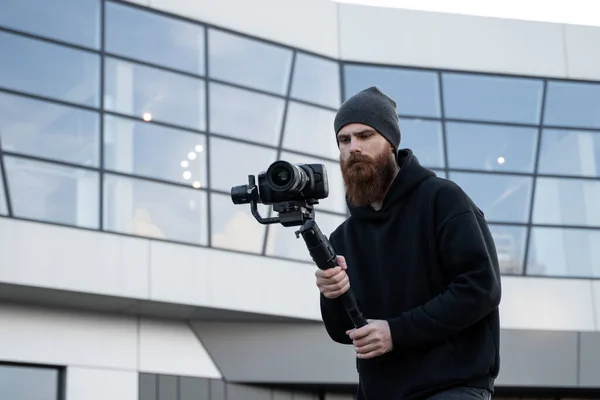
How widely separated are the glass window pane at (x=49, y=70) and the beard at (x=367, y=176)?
13.4 meters

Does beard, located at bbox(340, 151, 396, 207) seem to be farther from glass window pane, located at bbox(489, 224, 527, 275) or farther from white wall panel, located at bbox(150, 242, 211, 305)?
glass window pane, located at bbox(489, 224, 527, 275)

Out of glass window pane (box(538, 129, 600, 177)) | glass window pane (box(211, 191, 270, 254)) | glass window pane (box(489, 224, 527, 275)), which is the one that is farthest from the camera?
glass window pane (box(538, 129, 600, 177))

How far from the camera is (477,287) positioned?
3902 mm

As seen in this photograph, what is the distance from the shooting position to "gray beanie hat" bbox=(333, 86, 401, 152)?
163 inches

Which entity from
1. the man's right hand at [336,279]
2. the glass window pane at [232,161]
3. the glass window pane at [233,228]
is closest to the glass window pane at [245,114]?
the glass window pane at [232,161]

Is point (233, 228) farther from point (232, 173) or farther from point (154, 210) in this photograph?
point (154, 210)

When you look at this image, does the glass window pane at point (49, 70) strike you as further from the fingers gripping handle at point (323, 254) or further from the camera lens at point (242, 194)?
the fingers gripping handle at point (323, 254)

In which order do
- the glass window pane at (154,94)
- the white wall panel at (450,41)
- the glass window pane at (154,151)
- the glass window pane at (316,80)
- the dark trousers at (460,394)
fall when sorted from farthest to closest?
the white wall panel at (450,41), the glass window pane at (316,80), the glass window pane at (154,94), the glass window pane at (154,151), the dark trousers at (460,394)

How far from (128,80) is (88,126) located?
1.11 metres

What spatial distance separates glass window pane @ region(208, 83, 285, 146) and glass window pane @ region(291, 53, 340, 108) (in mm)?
561

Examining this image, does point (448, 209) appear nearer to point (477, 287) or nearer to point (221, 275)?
point (477, 287)

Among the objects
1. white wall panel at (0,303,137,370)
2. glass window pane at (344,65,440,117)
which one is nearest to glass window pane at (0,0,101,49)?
white wall panel at (0,303,137,370)

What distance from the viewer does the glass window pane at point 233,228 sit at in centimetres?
1855

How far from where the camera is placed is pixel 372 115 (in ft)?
13.6
